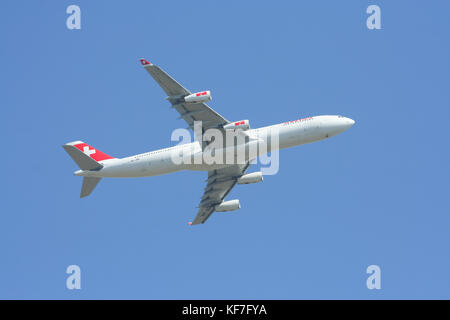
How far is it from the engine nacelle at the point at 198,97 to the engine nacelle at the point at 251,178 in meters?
14.7

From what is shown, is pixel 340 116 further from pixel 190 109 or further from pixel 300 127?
pixel 190 109

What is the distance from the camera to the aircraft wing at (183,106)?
70188mm

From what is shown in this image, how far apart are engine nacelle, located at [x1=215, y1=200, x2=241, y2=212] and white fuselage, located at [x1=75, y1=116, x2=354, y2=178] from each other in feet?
28.9

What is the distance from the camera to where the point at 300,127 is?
256 feet

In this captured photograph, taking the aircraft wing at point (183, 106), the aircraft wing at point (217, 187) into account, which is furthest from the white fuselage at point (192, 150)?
the aircraft wing at point (217, 187)

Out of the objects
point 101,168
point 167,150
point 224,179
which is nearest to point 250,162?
point 224,179

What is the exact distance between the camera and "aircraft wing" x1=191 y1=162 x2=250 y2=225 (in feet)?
279

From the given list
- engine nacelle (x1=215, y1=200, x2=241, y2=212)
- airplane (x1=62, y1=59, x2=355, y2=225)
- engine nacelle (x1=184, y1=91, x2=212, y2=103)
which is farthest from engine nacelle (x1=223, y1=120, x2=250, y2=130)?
engine nacelle (x1=215, y1=200, x2=241, y2=212)

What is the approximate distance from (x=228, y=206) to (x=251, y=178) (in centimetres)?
485

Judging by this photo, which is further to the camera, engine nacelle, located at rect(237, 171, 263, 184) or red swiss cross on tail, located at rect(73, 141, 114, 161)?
engine nacelle, located at rect(237, 171, 263, 184)

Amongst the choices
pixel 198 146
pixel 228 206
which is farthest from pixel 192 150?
pixel 228 206

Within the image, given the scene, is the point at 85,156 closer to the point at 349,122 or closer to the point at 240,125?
the point at 240,125

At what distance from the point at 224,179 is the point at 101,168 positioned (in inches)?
612

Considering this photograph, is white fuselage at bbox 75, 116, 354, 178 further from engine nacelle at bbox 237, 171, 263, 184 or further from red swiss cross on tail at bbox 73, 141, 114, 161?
engine nacelle at bbox 237, 171, 263, 184
